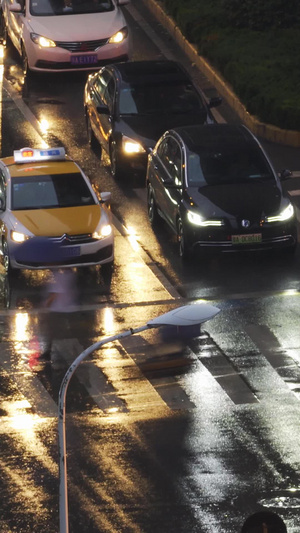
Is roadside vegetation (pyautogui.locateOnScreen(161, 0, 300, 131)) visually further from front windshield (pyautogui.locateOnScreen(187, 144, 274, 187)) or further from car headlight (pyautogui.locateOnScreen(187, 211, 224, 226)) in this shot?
car headlight (pyautogui.locateOnScreen(187, 211, 224, 226))

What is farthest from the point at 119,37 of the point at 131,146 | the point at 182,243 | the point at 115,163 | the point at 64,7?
the point at 182,243

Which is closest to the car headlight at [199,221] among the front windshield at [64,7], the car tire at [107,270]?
the car tire at [107,270]

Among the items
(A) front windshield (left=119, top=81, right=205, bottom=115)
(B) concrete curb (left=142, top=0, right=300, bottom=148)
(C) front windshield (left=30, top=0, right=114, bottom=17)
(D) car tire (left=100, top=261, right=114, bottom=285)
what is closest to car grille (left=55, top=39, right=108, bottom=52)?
(C) front windshield (left=30, top=0, right=114, bottom=17)

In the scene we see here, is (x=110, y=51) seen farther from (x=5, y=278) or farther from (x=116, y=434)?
(x=116, y=434)

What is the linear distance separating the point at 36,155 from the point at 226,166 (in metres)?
3.08

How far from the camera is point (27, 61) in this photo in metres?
32.6

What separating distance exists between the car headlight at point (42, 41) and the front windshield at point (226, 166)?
7.99 metres

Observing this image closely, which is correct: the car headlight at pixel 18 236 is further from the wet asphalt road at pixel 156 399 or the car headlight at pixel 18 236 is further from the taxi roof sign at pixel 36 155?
the taxi roof sign at pixel 36 155

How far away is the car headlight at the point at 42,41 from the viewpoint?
31.4 meters

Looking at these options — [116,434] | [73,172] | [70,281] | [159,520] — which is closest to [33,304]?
[70,281]

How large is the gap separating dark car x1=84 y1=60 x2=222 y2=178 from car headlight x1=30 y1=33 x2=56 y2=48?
8.48ft

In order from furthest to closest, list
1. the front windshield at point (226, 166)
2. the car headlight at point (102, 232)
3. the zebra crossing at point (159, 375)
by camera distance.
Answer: the front windshield at point (226, 166), the car headlight at point (102, 232), the zebra crossing at point (159, 375)

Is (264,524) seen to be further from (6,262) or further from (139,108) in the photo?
(139,108)

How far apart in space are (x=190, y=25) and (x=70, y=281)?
1376 centimetres
